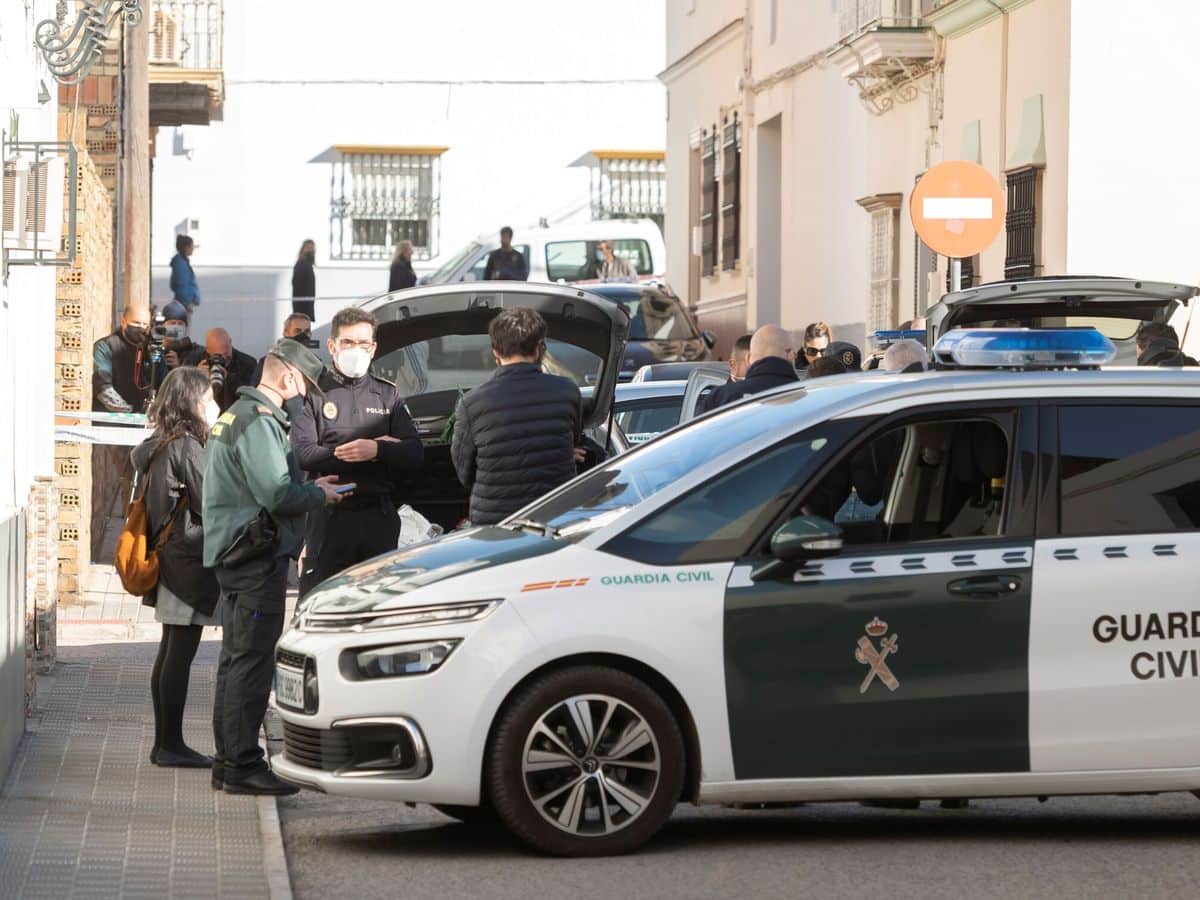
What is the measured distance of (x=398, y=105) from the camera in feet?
152

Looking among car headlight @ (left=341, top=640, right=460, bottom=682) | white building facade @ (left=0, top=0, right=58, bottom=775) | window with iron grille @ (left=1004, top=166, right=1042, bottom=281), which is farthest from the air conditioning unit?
window with iron grille @ (left=1004, top=166, right=1042, bottom=281)

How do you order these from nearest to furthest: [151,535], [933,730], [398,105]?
[933,730], [151,535], [398,105]

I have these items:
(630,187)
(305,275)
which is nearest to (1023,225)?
(305,275)

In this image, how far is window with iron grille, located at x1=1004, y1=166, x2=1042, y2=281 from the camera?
72.4ft

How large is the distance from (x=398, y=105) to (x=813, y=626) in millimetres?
38756

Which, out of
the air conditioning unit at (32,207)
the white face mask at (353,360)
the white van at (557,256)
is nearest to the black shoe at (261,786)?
the white face mask at (353,360)

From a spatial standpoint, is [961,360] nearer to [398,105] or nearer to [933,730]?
[933,730]

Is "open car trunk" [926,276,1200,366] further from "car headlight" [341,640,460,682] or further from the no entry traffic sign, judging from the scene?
"car headlight" [341,640,460,682]

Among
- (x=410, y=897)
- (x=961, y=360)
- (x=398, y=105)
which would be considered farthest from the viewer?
(x=398, y=105)

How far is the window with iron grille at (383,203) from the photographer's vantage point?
151 feet

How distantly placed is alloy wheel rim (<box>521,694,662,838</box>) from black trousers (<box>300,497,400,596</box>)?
2962 millimetres

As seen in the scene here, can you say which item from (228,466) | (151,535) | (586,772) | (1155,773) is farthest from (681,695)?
(151,535)

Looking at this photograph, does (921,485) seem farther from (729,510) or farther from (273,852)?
(273,852)

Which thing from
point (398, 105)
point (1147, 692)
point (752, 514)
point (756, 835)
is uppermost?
point (398, 105)
